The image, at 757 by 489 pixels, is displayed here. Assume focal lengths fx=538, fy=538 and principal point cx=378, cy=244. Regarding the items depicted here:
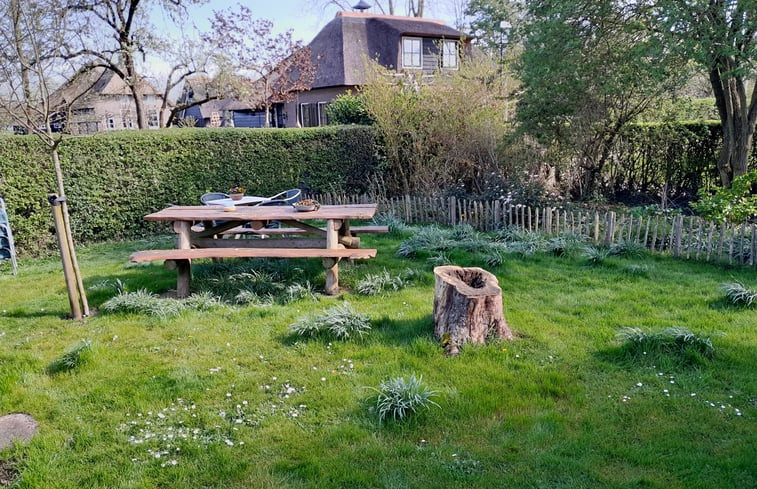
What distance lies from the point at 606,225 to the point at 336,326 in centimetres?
492

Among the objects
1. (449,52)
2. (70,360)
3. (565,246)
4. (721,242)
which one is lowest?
(70,360)

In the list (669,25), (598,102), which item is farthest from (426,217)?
(669,25)

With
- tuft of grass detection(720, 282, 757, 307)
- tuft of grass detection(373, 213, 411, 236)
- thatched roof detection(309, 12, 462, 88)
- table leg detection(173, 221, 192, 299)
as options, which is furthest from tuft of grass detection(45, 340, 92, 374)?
thatched roof detection(309, 12, 462, 88)

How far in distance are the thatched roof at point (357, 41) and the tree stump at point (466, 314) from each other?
19.0m

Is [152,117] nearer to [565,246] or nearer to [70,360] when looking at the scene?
[565,246]

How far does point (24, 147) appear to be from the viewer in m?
8.34

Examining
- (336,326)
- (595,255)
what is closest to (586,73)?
(595,255)

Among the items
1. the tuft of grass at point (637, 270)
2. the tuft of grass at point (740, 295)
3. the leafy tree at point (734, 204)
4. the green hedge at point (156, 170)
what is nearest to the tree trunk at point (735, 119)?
the leafy tree at point (734, 204)

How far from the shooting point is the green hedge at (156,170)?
8438 mm

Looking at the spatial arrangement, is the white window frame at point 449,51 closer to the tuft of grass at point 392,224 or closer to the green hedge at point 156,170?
the green hedge at point 156,170

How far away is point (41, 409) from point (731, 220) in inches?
327

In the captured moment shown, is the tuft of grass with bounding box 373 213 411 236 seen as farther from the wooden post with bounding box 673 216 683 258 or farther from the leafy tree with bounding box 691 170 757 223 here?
the leafy tree with bounding box 691 170 757 223

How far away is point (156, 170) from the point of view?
985 centimetres

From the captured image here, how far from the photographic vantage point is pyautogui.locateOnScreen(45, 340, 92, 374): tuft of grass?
422 cm
